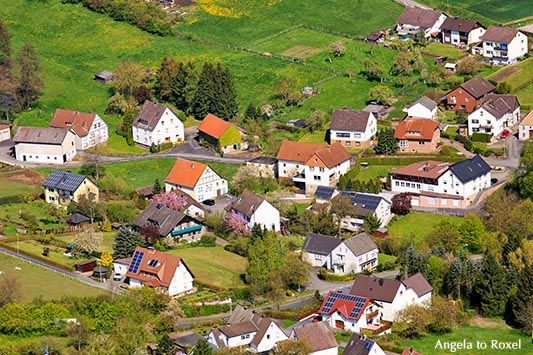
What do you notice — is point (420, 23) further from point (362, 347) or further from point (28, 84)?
point (362, 347)

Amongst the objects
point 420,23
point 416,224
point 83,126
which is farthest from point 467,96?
point 83,126

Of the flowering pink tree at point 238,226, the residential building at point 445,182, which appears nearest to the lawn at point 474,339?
the residential building at point 445,182

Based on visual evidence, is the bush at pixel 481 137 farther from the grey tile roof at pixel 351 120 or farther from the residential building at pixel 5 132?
the residential building at pixel 5 132

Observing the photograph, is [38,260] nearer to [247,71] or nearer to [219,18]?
[247,71]

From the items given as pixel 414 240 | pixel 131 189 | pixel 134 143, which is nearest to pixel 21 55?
pixel 134 143

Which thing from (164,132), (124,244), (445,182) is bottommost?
(164,132)
